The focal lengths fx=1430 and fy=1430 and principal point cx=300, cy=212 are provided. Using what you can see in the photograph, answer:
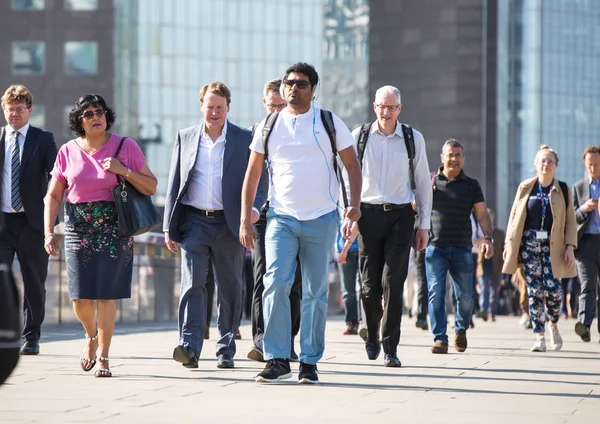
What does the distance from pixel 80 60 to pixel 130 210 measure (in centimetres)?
7488

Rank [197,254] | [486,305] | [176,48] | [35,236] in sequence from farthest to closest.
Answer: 1. [176,48]
2. [486,305]
3. [35,236]
4. [197,254]

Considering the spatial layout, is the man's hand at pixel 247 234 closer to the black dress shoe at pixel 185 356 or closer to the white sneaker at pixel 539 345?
the black dress shoe at pixel 185 356

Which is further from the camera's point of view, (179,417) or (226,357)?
(226,357)

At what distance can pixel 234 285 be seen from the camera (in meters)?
Answer: 10.1

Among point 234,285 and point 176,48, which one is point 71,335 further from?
point 176,48

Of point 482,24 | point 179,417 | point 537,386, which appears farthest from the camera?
point 482,24

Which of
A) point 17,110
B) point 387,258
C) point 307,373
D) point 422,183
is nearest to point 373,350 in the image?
point 387,258

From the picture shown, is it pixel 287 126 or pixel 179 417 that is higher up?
pixel 287 126

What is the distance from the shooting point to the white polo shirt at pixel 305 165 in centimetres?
883

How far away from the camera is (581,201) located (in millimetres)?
15312

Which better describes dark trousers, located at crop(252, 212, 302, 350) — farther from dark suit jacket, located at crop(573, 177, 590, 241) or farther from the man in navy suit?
dark suit jacket, located at crop(573, 177, 590, 241)

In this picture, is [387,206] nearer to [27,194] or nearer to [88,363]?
[88,363]

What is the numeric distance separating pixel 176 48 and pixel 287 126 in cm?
8122

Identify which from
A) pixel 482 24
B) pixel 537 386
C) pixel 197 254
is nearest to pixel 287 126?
pixel 197 254
